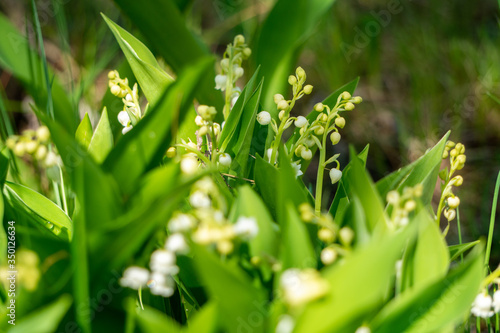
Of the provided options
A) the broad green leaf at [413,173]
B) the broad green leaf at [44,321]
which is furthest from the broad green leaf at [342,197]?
the broad green leaf at [44,321]

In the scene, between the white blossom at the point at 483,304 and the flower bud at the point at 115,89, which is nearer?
the white blossom at the point at 483,304

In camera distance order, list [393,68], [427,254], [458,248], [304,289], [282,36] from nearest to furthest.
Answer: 1. [304,289]
2. [427,254]
3. [458,248]
4. [282,36]
5. [393,68]

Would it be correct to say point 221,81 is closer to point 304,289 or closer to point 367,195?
point 367,195

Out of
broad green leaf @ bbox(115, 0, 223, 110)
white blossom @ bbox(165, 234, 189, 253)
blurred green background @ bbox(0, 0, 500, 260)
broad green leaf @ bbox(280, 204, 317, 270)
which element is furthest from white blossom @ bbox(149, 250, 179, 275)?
blurred green background @ bbox(0, 0, 500, 260)

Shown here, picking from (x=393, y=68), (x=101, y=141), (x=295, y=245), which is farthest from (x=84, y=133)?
(x=393, y=68)

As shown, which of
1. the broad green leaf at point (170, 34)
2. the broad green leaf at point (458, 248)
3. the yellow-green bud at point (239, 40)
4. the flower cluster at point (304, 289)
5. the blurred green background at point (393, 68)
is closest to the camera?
the flower cluster at point (304, 289)

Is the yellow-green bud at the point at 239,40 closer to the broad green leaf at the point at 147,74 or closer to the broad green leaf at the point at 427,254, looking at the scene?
the broad green leaf at the point at 147,74
